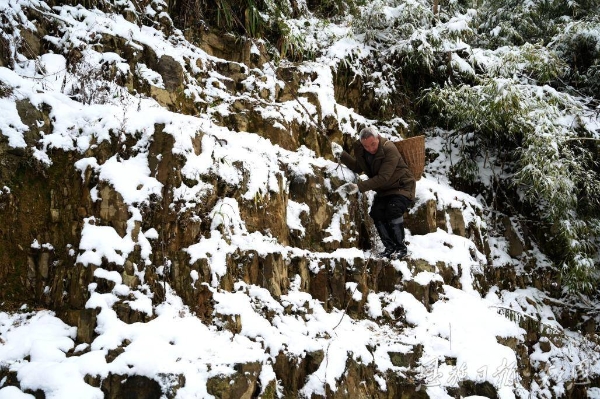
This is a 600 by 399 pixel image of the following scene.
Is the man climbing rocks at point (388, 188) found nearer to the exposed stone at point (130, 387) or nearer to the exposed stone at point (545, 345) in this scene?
the exposed stone at point (545, 345)

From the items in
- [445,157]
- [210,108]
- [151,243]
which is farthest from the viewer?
[445,157]

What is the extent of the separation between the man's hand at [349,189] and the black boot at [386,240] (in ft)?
1.57

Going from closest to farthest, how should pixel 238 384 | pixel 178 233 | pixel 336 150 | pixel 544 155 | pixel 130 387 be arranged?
pixel 130 387 → pixel 238 384 → pixel 178 233 → pixel 336 150 → pixel 544 155

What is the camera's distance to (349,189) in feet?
17.7

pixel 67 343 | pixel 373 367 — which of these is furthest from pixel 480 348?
Result: pixel 67 343

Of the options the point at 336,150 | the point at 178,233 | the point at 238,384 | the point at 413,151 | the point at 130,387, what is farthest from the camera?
the point at 336,150

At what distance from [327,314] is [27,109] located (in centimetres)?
339

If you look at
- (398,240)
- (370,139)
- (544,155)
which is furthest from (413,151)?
(544,155)

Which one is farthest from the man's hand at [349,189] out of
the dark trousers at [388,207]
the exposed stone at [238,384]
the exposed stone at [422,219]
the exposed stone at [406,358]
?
the exposed stone at [238,384]

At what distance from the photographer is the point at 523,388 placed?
5.02 meters

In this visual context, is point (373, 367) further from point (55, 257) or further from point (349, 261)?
point (55, 257)

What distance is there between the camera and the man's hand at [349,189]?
5.35 meters

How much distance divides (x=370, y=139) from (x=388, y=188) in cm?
62

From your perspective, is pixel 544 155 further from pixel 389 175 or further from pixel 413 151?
pixel 389 175
